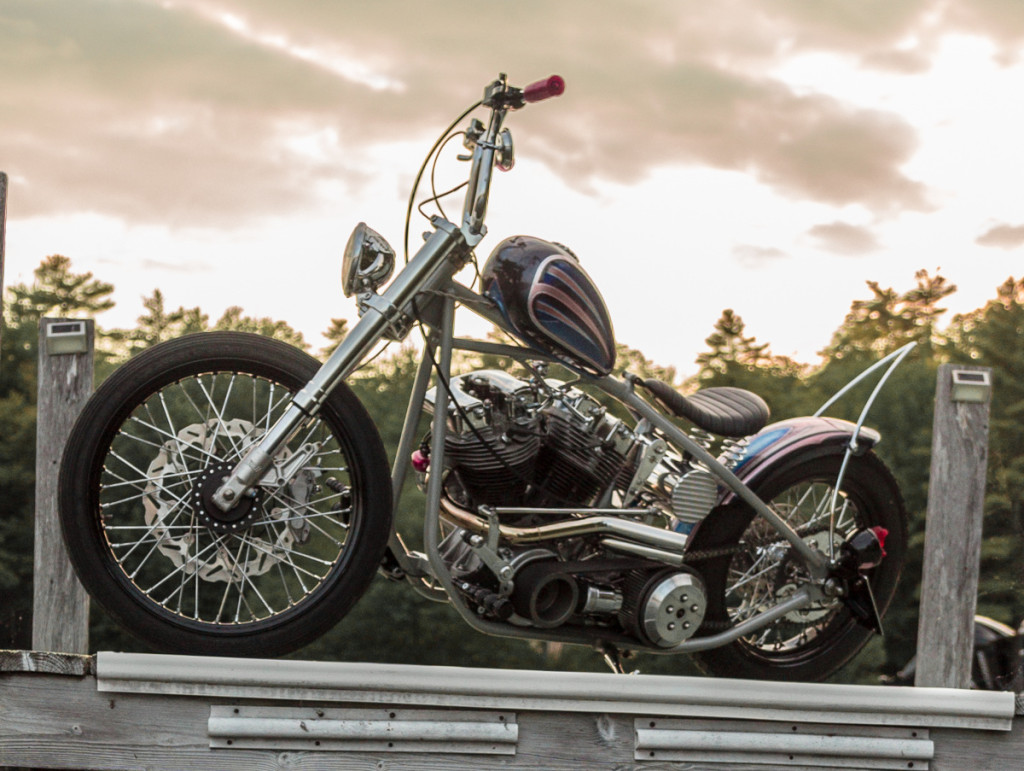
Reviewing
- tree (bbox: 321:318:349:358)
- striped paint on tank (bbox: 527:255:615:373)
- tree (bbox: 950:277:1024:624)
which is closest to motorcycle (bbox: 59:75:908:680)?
striped paint on tank (bbox: 527:255:615:373)

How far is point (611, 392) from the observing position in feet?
10.6

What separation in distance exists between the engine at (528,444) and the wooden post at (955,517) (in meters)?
1.66

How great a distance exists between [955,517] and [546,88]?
2436 millimetres

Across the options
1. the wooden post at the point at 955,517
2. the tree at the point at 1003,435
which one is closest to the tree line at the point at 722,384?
the tree at the point at 1003,435

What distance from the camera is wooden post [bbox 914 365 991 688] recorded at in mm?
4305

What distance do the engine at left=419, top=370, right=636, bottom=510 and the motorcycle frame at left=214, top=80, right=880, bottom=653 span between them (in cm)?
8

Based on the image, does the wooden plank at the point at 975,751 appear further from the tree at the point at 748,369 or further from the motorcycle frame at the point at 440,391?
the tree at the point at 748,369

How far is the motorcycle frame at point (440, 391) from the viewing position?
288 cm

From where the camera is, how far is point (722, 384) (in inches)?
451

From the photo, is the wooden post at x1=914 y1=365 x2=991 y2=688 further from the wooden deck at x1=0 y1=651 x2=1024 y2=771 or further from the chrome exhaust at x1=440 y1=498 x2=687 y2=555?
the chrome exhaust at x1=440 y1=498 x2=687 y2=555

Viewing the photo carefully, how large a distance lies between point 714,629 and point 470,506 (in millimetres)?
898

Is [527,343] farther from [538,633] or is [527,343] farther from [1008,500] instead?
[1008,500]

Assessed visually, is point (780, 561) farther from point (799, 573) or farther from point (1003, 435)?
point (1003, 435)

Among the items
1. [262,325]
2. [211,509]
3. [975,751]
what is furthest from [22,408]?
[975,751]
